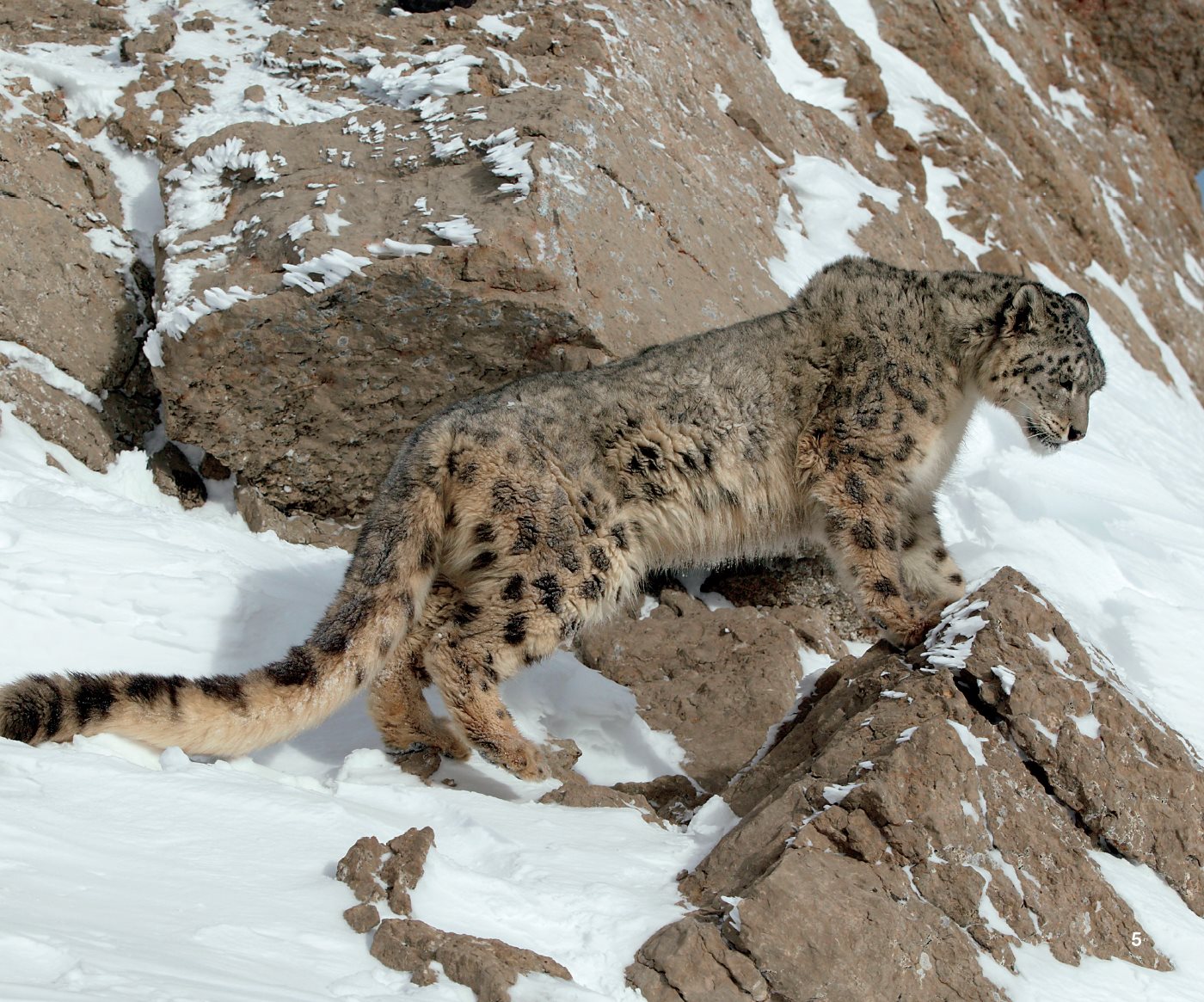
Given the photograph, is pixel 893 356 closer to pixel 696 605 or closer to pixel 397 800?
pixel 696 605

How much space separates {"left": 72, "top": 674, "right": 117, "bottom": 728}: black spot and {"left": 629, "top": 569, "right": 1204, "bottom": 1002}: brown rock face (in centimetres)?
226

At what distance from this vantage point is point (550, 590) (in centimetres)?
523

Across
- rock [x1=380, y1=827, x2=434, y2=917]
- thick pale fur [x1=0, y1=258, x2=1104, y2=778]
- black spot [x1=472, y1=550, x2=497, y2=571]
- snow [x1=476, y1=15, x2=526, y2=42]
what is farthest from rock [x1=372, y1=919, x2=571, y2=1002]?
snow [x1=476, y1=15, x2=526, y2=42]

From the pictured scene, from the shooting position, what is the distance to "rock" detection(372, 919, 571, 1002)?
297 centimetres

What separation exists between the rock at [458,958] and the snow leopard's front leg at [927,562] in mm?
3492

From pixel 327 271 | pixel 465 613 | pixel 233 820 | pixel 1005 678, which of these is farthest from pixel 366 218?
pixel 1005 678

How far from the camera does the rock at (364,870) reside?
10.8 feet

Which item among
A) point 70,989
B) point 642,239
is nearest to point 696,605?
point 642,239

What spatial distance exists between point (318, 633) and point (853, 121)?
44.8 feet

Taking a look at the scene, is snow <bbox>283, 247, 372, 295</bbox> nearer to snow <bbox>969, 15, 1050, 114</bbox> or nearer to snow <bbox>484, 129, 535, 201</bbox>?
snow <bbox>484, 129, 535, 201</bbox>

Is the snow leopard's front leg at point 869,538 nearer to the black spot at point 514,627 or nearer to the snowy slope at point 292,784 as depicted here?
the snowy slope at point 292,784

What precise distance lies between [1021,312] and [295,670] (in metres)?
4.20

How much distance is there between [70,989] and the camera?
235cm

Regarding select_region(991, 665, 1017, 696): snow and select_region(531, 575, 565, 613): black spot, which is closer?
select_region(991, 665, 1017, 696): snow
